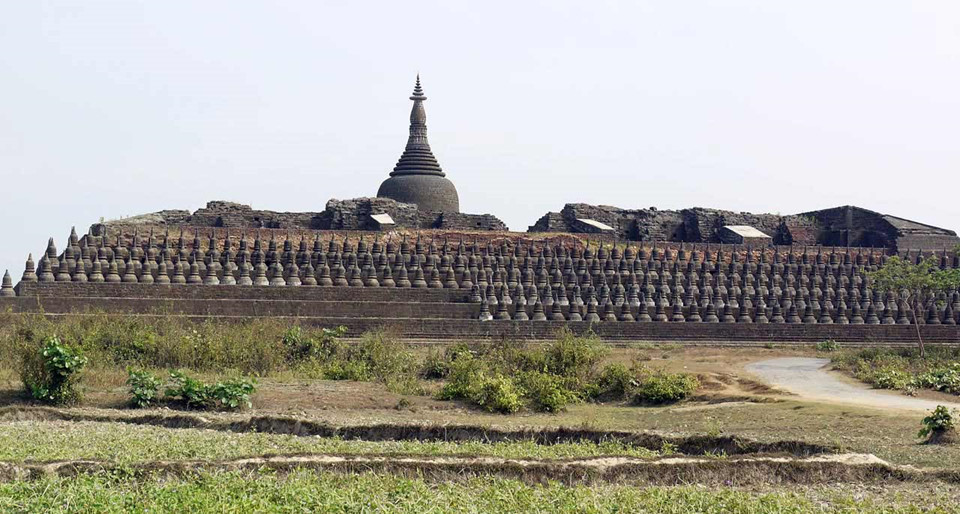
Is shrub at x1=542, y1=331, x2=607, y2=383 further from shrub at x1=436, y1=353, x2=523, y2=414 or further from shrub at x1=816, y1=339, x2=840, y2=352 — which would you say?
shrub at x1=816, y1=339, x2=840, y2=352

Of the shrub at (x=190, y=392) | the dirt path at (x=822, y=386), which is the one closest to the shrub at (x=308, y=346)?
the shrub at (x=190, y=392)

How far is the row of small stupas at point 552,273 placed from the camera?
29.3 metres

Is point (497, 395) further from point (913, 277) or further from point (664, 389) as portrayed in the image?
point (913, 277)

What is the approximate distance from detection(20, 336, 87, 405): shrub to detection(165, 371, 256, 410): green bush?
1.33m

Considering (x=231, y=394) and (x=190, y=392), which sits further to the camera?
(x=190, y=392)

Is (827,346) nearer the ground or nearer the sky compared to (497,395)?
nearer the sky

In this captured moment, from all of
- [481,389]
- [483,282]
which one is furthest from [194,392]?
[483,282]

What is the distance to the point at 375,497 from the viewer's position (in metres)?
9.37

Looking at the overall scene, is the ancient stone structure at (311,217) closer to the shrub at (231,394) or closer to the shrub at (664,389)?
the shrub at (664,389)

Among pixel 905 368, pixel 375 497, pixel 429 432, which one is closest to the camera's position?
pixel 375 497

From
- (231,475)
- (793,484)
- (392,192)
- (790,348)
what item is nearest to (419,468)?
(231,475)

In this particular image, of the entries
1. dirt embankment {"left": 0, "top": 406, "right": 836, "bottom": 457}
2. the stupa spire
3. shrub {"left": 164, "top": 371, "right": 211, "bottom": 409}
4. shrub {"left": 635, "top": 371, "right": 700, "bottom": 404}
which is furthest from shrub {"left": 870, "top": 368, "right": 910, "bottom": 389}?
the stupa spire

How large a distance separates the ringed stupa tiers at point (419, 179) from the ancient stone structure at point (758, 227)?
4.70m

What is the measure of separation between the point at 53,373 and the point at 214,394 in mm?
2283
